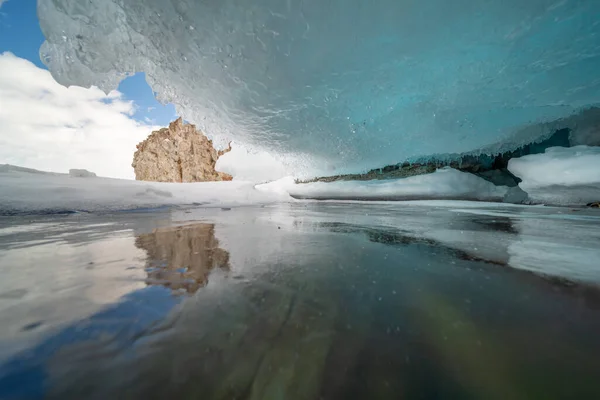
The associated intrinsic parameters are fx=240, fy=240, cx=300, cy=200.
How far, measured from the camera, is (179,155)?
84.0ft

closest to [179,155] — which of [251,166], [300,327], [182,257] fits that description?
[251,166]

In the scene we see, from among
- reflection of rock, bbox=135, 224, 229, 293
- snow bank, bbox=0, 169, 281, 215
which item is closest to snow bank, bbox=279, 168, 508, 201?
snow bank, bbox=0, 169, 281, 215

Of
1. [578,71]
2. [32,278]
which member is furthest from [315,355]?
[578,71]

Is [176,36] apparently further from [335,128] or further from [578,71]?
[578,71]

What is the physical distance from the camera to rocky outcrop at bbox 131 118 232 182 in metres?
25.1

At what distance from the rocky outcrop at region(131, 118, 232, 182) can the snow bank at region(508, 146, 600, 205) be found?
22893 mm

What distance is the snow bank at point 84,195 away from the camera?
343cm

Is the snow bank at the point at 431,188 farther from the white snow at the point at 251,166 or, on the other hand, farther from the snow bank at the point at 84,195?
the snow bank at the point at 84,195

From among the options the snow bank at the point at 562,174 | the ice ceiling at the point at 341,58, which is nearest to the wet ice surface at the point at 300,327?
the ice ceiling at the point at 341,58

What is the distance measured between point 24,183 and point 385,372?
17.9ft

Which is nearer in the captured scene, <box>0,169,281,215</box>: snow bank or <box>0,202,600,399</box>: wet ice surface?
<box>0,202,600,399</box>: wet ice surface

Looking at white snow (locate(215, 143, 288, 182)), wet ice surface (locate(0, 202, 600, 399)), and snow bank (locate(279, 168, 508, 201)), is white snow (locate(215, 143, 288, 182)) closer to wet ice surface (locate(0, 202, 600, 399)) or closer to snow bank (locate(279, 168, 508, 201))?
snow bank (locate(279, 168, 508, 201))

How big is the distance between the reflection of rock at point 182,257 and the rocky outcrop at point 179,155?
23748 mm

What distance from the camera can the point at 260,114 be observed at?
4.33 meters
